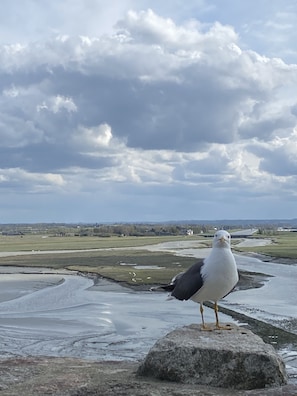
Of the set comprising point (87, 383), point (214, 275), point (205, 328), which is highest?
point (214, 275)

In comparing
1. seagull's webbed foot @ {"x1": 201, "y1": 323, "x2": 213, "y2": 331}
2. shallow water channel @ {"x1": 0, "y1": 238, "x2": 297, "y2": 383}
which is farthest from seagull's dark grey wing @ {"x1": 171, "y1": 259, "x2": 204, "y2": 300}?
shallow water channel @ {"x1": 0, "y1": 238, "x2": 297, "y2": 383}

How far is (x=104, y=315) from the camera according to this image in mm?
29344

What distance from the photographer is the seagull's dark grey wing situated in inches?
472

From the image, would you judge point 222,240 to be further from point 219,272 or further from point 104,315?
point 104,315

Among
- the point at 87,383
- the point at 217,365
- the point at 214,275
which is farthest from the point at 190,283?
the point at 87,383

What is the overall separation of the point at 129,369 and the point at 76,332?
1271 cm

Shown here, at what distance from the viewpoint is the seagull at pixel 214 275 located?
11633 mm

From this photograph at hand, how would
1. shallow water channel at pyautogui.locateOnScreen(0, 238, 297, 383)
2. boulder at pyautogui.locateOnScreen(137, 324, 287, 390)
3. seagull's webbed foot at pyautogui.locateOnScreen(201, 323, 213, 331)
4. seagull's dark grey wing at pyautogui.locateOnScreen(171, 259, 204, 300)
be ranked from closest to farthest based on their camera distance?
boulder at pyautogui.locateOnScreen(137, 324, 287, 390) < seagull's dark grey wing at pyautogui.locateOnScreen(171, 259, 204, 300) < seagull's webbed foot at pyautogui.locateOnScreen(201, 323, 213, 331) < shallow water channel at pyautogui.locateOnScreen(0, 238, 297, 383)

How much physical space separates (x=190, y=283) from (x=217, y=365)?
175cm

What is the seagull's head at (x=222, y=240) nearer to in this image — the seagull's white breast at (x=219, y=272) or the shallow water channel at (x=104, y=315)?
the seagull's white breast at (x=219, y=272)

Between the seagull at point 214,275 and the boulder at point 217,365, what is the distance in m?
1.03

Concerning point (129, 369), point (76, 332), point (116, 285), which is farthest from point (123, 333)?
point (116, 285)

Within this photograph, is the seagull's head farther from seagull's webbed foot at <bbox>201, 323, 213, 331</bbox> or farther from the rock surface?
the rock surface

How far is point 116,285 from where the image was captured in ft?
140
